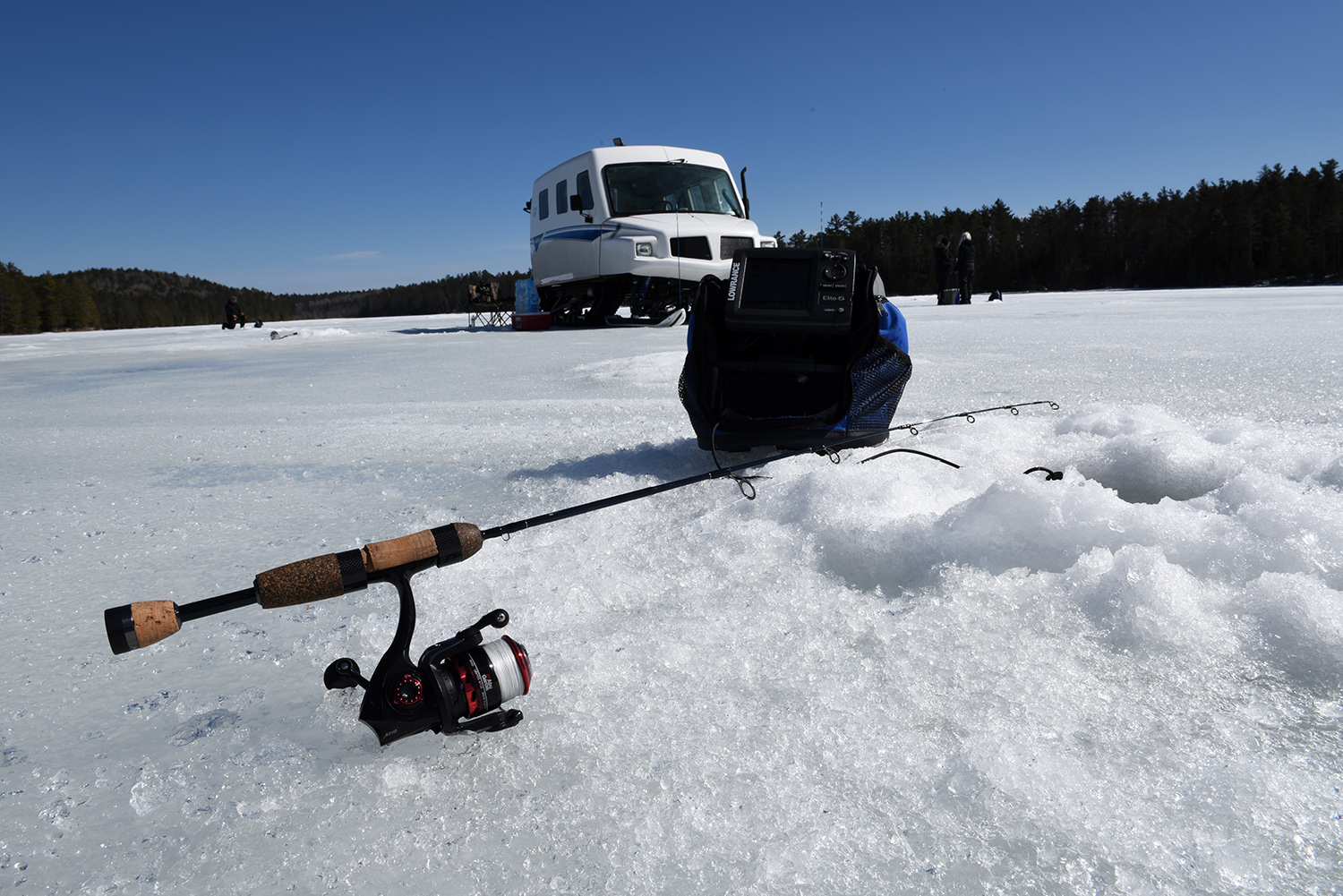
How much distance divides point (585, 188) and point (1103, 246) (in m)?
63.5

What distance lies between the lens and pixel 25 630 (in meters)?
1.61

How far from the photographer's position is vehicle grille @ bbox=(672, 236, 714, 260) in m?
10.1

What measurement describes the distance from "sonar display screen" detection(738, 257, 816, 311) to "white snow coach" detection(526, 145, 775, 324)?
7506 millimetres

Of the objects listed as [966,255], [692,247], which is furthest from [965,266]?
[692,247]

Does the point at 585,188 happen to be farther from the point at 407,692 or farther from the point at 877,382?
the point at 407,692

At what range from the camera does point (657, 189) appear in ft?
35.7

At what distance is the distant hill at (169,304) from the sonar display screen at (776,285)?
51.4 metres

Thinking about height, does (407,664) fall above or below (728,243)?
below

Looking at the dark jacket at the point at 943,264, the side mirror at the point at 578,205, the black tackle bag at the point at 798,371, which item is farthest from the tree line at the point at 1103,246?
the black tackle bag at the point at 798,371

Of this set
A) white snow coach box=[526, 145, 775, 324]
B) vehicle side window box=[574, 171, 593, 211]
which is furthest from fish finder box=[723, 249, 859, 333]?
vehicle side window box=[574, 171, 593, 211]

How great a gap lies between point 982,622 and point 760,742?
21.3 inches

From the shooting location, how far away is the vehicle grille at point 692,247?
10125 millimetres

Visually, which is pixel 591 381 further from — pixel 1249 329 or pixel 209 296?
pixel 209 296

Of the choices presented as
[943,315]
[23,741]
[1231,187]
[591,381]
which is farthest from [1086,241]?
[23,741]
